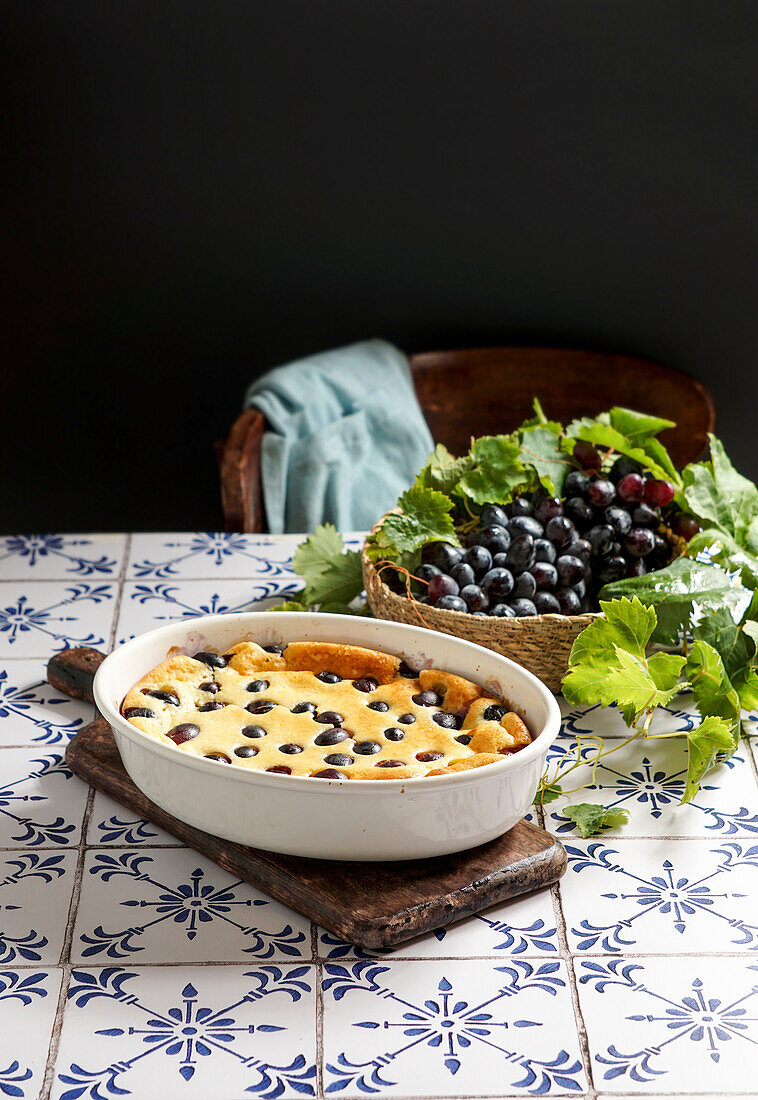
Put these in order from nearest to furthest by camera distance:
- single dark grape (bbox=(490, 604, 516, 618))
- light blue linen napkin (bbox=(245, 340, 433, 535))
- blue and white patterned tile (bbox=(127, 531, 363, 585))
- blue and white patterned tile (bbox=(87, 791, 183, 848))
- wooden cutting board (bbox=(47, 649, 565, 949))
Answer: wooden cutting board (bbox=(47, 649, 565, 949)) → blue and white patterned tile (bbox=(87, 791, 183, 848)) → single dark grape (bbox=(490, 604, 516, 618)) → blue and white patterned tile (bbox=(127, 531, 363, 585)) → light blue linen napkin (bbox=(245, 340, 433, 535))

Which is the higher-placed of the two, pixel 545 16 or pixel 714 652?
pixel 545 16

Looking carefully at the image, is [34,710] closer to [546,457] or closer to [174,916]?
[174,916]

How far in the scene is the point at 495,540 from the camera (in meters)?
1.32

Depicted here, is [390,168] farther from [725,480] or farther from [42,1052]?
[42,1052]

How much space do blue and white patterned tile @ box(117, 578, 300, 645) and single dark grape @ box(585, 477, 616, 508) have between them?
1.44 ft

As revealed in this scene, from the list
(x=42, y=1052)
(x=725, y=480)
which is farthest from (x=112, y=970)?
(x=725, y=480)

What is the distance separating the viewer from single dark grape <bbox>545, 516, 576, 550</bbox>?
1.32 m

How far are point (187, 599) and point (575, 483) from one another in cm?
53

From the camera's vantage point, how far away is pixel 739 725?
1.20 metres

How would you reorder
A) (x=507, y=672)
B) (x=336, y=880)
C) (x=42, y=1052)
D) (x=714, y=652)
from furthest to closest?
(x=714, y=652) < (x=507, y=672) < (x=336, y=880) < (x=42, y=1052)

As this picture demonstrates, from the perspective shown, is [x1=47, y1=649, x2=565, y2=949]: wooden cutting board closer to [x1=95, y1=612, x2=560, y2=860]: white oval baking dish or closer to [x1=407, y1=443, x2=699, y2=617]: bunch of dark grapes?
[x1=95, y1=612, x2=560, y2=860]: white oval baking dish

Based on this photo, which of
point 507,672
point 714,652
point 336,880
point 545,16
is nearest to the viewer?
point 336,880

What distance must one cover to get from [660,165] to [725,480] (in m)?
1.51

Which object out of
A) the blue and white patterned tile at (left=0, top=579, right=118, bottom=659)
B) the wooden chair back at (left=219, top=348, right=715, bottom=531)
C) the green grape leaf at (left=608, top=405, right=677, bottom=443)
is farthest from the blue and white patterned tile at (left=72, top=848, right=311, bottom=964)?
the wooden chair back at (left=219, top=348, right=715, bottom=531)
